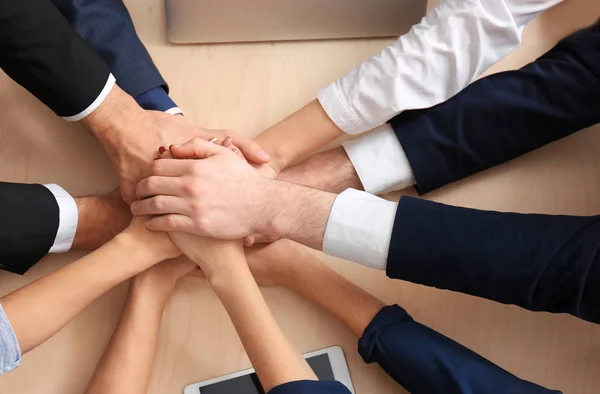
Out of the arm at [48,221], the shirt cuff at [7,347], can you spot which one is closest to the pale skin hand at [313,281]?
the arm at [48,221]

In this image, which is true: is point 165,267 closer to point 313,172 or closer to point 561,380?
point 313,172

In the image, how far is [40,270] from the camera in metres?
0.91

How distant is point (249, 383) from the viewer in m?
0.88

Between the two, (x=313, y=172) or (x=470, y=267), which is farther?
(x=313, y=172)

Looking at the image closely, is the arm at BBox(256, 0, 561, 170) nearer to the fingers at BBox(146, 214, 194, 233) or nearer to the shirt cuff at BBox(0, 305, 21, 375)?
the fingers at BBox(146, 214, 194, 233)

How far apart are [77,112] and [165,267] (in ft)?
0.79

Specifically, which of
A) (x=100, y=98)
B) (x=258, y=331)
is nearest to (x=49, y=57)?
(x=100, y=98)

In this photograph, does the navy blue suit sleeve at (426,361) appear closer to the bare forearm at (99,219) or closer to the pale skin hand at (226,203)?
the pale skin hand at (226,203)

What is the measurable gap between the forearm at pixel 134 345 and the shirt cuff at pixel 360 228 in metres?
0.24

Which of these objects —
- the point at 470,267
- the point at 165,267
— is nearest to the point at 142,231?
the point at 165,267

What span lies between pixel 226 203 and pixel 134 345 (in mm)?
214

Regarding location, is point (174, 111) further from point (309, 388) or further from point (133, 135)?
point (309, 388)

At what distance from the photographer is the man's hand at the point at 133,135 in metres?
0.91

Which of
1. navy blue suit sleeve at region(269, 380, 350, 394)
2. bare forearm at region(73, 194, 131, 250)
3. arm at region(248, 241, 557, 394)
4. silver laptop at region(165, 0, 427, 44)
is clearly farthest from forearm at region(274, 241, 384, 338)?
silver laptop at region(165, 0, 427, 44)
